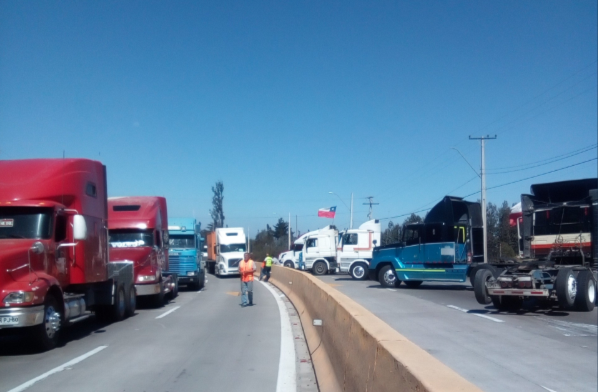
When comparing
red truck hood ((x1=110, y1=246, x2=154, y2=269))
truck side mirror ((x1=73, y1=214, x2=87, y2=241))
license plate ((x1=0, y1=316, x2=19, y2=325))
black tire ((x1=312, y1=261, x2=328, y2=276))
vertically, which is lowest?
black tire ((x1=312, y1=261, x2=328, y2=276))

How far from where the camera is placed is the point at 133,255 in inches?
720

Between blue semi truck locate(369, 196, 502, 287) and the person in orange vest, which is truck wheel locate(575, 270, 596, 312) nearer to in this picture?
blue semi truck locate(369, 196, 502, 287)

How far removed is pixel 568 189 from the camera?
63.9 ft

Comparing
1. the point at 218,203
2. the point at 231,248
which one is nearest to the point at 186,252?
the point at 231,248

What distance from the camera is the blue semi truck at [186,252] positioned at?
88.5 ft

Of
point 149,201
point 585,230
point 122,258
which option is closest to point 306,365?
point 122,258

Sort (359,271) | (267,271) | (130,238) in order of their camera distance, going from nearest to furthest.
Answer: (130,238) → (267,271) → (359,271)

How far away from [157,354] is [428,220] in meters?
17.6

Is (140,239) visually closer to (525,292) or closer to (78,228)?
(78,228)

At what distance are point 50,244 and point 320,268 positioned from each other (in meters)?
29.8

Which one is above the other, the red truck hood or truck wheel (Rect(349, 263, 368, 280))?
the red truck hood

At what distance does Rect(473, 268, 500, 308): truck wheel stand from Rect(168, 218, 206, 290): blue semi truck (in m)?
13.7

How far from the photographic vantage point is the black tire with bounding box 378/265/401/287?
27312 millimetres

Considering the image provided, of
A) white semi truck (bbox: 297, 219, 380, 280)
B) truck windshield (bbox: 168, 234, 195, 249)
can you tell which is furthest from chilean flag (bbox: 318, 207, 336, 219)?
truck windshield (bbox: 168, 234, 195, 249)
